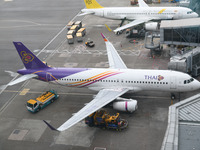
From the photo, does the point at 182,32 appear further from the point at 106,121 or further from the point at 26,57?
the point at 26,57

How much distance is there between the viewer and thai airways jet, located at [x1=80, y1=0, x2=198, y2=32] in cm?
6894

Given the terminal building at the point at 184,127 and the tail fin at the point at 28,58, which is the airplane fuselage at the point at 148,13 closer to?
the tail fin at the point at 28,58

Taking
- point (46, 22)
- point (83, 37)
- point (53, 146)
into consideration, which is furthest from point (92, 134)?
point (46, 22)

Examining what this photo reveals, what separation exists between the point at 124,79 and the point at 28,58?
15613 millimetres

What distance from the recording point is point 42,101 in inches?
1693

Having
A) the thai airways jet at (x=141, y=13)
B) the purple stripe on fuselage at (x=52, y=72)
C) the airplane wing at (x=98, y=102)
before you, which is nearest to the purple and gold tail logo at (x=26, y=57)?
the purple stripe on fuselage at (x=52, y=72)

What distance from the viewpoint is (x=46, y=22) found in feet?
277

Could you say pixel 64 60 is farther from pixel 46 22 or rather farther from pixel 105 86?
pixel 46 22

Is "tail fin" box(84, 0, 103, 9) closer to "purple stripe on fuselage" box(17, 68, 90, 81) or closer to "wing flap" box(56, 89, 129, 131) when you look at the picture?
"purple stripe on fuselage" box(17, 68, 90, 81)

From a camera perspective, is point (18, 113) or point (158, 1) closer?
point (18, 113)

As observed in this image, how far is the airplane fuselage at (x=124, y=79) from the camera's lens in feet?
132

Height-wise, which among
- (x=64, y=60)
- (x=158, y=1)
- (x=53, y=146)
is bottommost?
(x=53, y=146)

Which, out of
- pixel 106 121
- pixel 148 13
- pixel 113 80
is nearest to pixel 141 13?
pixel 148 13

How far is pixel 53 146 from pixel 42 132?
364cm
